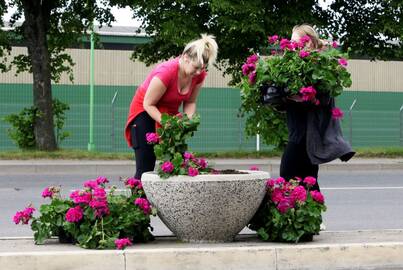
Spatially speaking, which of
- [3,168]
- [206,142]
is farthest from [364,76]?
[3,168]

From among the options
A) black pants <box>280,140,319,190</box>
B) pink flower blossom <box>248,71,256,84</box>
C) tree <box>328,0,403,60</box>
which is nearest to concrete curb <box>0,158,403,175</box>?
tree <box>328,0,403,60</box>

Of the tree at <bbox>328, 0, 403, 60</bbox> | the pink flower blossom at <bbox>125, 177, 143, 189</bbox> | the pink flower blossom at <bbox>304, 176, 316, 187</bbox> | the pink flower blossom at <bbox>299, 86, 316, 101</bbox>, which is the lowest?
the pink flower blossom at <bbox>125, 177, 143, 189</bbox>

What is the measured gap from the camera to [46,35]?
2050 cm

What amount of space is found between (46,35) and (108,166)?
17.2 ft

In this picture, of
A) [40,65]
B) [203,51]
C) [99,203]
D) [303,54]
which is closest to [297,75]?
[303,54]

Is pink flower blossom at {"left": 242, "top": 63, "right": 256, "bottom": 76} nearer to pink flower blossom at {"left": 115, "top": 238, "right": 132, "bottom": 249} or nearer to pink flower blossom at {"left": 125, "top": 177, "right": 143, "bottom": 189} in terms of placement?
pink flower blossom at {"left": 125, "top": 177, "right": 143, "bottom": 189}

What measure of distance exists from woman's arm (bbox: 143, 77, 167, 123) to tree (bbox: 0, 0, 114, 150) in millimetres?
13731

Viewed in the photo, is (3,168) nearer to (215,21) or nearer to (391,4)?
(215,21)

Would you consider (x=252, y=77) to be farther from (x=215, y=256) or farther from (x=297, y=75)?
(x=215, y=256)

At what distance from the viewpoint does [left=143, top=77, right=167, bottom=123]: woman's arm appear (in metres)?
6.34

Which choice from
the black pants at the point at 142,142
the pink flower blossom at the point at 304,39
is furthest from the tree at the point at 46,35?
the pink flower blossom at the point at 304,39

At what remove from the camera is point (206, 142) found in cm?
2498

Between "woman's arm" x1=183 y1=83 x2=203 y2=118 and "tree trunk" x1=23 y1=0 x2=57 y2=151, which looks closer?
"woman's arm" x1=183 y1=83 x2=203 y2=118

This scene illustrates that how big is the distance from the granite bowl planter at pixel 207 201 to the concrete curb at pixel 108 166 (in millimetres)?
10558
